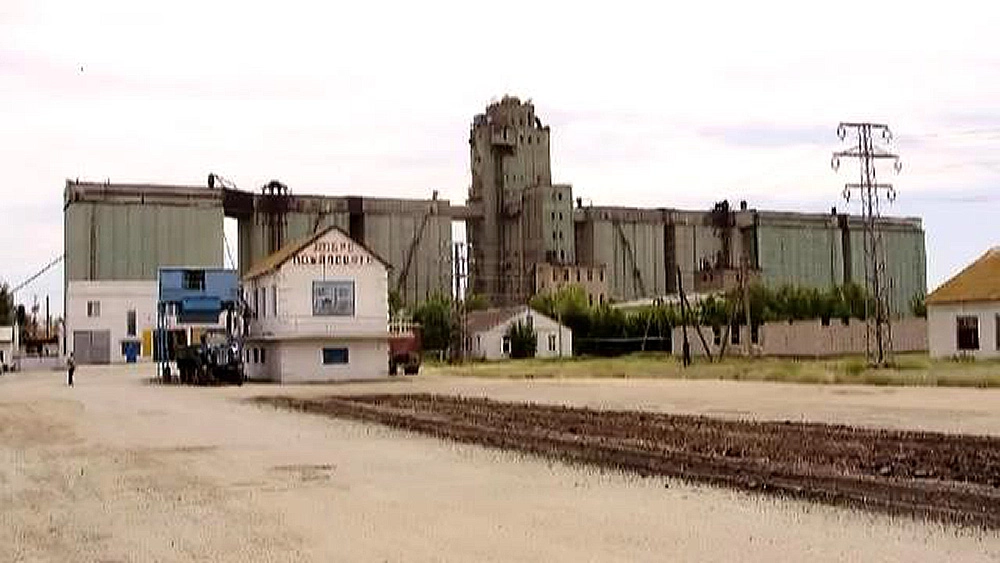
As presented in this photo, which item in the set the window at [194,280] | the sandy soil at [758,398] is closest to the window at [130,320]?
the window at [194,280]

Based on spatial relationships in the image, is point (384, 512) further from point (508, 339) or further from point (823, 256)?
point (823, 256)

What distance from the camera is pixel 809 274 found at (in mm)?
138625

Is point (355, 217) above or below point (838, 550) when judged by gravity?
above

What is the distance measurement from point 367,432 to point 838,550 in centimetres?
1561

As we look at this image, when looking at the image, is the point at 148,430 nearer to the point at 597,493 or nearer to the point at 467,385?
the point at 597,493

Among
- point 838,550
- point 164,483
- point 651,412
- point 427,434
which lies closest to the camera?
point 838,550

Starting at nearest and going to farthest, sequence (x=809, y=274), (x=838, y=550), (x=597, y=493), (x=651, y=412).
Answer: (x=838, y=550)
(x=597, y=493)
(x=651, y=412)
(x=809, y=274)

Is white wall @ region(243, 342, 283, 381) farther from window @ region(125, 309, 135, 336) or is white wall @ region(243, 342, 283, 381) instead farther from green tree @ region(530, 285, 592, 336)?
window @ region(125, 309, 135, 336)

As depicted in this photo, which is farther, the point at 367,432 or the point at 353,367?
the point at 353,367

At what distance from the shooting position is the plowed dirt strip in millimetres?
13523

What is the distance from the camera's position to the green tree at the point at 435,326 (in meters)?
103

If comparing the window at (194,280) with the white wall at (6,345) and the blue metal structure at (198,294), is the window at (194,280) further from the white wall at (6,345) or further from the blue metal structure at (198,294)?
the white wall at (6,345)

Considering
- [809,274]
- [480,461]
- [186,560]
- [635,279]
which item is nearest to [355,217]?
[635,279]

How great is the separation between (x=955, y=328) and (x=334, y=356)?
2995 centimetres
